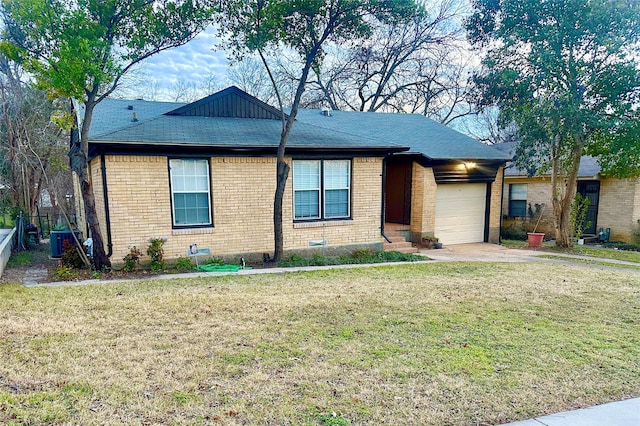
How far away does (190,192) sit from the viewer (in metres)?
9.02

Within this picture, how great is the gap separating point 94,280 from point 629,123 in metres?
15.0

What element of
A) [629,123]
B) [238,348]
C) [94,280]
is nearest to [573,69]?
[629,123]

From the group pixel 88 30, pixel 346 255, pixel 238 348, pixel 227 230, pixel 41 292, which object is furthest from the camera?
pixel 346 255

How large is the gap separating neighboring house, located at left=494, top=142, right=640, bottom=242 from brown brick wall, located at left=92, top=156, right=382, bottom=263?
332 inches

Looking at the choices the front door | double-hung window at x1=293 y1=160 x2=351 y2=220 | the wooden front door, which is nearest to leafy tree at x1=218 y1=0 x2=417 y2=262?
double-hung window at x1=293 y1=160 x2=351 y2=220

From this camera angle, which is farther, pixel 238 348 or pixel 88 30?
pixel 88 30

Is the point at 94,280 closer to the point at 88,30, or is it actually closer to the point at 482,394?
the point at 88,30

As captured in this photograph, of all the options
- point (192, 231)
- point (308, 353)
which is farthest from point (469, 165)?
point (308, 353)

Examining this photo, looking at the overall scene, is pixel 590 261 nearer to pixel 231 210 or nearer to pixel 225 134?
pixel 231 210

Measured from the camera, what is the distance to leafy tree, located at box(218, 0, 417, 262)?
856cm

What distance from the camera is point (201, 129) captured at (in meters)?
9.64

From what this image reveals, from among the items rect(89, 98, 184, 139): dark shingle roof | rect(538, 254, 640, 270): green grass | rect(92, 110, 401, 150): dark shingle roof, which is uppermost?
rect(89, 98, 184, 139): dark shingle roof

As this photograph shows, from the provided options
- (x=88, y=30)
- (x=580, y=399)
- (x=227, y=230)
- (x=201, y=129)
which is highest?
(x=88, y=30)

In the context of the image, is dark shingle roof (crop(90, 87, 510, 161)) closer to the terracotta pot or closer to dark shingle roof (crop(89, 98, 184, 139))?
dark shingle roof (crop(89, 98, 184, 139))
